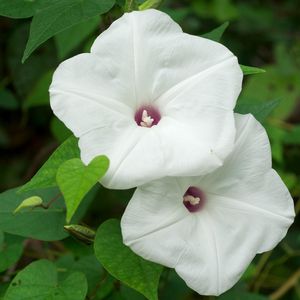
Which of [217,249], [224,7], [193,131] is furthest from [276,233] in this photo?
[224,7]

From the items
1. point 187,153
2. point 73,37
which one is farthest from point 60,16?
point 73,37

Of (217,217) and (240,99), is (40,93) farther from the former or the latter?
(217,217)

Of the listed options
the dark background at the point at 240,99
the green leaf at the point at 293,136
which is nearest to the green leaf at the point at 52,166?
the dark background at the point at 240,99

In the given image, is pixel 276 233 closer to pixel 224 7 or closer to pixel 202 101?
pixel 202 101

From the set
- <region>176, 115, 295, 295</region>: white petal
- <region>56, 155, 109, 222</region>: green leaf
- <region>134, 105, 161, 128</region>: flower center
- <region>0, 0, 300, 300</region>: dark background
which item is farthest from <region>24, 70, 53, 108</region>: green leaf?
<region>56, 155, 109, 222</region>: green leaf

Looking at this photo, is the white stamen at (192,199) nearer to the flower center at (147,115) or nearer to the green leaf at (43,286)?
the flower center at (147,115)

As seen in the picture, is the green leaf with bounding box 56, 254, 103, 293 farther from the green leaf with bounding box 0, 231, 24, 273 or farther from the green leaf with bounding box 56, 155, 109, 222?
the green leaf with bounding box 56, 155, 109, 222
